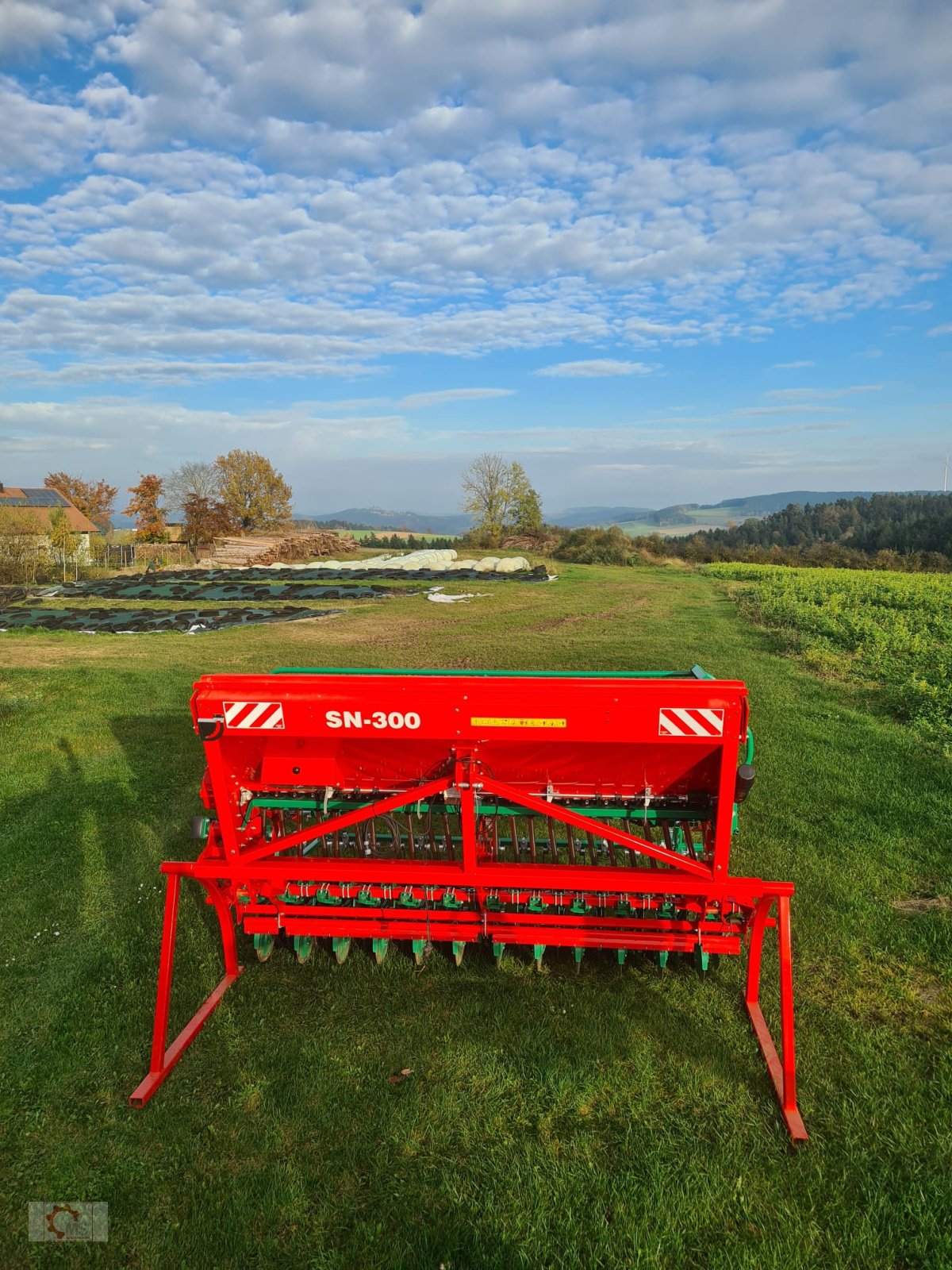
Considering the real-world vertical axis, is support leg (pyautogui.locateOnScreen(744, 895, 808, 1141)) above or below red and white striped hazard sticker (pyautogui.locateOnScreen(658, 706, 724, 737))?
below

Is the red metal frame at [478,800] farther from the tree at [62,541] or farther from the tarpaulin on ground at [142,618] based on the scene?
the tree at [62,541]

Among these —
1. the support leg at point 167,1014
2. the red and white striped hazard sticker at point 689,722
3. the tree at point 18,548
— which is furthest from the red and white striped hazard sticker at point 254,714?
the tree at point 18,548

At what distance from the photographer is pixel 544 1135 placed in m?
3.58

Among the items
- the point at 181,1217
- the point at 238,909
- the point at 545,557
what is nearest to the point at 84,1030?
the point at 238,909

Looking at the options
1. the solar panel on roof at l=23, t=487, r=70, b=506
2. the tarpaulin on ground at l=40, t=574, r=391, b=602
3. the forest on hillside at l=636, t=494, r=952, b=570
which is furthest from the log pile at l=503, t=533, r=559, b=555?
the solar panel on roof at l=23, t=487, r=70, b=506

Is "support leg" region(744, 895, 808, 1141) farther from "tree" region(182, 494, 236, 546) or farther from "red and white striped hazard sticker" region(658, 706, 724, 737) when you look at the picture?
"tree" region(182, 494, 236, 546)

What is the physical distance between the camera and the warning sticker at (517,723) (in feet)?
12.6

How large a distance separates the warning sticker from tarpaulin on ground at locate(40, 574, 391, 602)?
79.0ft

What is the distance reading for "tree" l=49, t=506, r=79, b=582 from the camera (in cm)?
3491

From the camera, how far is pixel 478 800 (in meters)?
4.55

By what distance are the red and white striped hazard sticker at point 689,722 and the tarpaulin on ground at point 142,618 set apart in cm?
1812

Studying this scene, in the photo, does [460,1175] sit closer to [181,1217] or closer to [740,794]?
[181,1217]

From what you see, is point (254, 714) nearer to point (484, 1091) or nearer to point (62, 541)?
point (484, 1091)

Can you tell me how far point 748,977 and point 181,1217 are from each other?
3.27m
